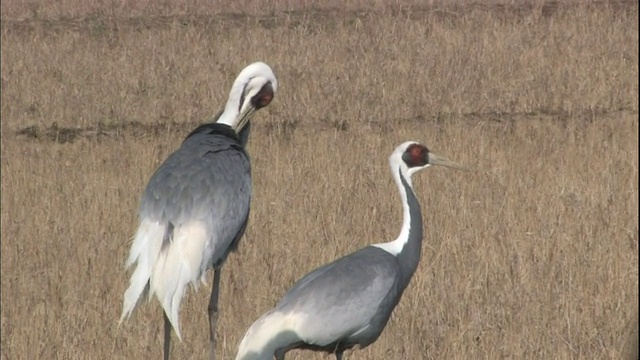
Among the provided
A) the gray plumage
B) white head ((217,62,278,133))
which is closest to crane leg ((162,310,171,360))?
the gray plumage

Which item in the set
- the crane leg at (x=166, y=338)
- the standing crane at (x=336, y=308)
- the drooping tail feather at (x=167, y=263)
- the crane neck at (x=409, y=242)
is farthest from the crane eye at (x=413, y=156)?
the crane leg at (x=166, y=338)

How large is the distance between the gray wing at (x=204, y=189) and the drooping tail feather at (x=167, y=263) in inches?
2.7

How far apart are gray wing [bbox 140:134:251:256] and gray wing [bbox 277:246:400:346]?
0.67 metres

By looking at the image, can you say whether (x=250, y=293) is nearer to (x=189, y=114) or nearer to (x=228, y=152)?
(x=228, y=152)

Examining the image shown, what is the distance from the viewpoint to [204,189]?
591 centimetres

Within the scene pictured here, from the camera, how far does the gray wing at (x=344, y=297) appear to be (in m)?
5.20

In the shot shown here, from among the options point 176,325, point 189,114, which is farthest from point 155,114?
point 176,325

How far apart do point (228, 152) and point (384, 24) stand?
9.97 meters

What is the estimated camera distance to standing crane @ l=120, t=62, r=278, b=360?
556cm

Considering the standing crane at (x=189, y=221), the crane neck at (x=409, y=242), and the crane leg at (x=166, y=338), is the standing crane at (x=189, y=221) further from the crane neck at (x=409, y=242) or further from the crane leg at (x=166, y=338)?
the crane neck at (x=409, y=242)

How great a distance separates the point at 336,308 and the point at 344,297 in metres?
0.06

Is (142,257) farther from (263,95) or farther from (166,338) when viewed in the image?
(263,95)

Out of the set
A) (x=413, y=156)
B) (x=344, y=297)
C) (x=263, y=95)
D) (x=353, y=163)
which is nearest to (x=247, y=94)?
(x=263, y=95)

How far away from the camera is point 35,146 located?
10.9 meters
